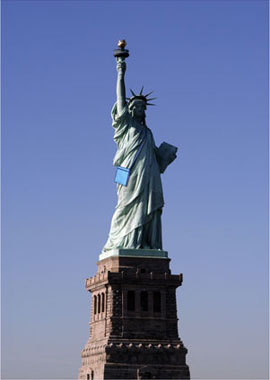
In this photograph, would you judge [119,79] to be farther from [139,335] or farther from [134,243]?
[139,335]

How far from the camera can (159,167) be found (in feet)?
284

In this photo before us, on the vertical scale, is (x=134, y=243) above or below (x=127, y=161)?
below

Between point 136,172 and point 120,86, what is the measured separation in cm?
732

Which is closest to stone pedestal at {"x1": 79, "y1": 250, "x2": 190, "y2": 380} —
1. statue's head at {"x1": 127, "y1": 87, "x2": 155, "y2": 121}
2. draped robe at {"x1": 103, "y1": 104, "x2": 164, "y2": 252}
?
draped robe at {"x1": 103, "y1": 104, "x2": 164, "y2": 252}

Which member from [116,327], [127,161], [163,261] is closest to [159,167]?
[127,161]

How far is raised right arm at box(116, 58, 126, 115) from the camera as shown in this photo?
3374 inches

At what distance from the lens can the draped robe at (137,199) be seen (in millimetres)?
83438

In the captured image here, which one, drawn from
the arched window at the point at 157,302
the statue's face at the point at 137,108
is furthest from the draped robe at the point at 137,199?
the arched window at the point at 157,302

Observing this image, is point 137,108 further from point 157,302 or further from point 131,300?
point 157,302

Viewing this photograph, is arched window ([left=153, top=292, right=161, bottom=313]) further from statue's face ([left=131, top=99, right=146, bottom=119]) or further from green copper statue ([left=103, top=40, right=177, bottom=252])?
statue's face ([left=131, top=99, right=146, bottom=119])

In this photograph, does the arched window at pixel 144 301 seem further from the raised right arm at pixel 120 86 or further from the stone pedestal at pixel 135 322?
the raised right arm at pixel 120 86

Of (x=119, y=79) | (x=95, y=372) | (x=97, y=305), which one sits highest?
(x=119, y=79)

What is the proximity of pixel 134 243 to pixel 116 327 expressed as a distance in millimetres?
6995

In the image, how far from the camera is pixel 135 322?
8075cm
